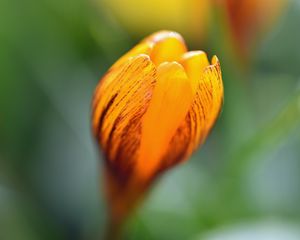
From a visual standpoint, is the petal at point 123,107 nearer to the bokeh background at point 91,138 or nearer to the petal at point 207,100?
the petal at point 207,100

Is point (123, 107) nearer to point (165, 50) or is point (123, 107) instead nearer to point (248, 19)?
point (165, 50)

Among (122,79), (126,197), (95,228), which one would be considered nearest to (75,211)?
(95,228)

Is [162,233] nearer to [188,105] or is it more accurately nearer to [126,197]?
[126,197]

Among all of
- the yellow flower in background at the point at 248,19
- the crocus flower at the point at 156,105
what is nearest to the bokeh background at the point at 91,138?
the yellow flower in background at the point at 248,19

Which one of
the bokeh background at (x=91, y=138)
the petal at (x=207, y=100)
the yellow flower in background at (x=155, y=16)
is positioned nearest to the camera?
the petal at (x=207, y=100)

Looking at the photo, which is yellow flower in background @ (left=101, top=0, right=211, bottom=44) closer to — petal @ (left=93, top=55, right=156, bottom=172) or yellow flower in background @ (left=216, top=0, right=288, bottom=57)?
yellow flower in background @ (left=216, top=0, right=288, bottom=57)

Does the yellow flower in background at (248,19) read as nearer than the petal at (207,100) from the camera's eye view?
No

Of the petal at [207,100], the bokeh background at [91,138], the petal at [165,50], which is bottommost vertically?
the bokeh background at [91,138]
